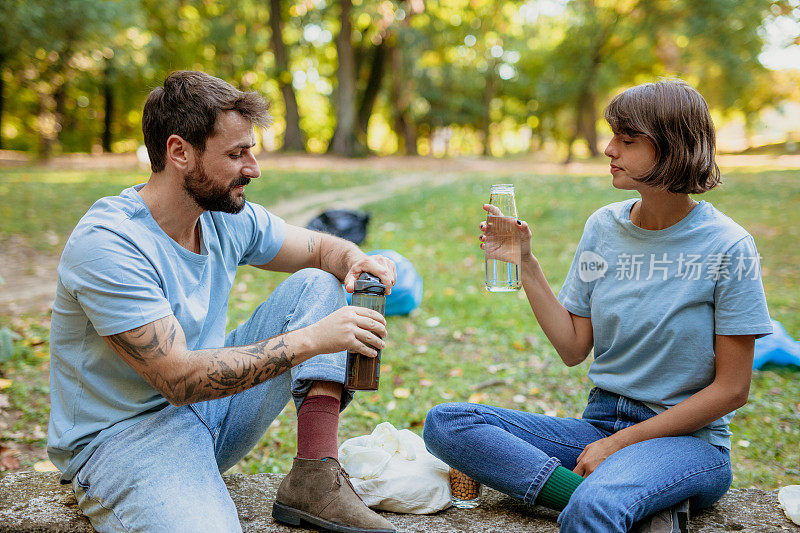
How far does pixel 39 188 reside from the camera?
12609 mm

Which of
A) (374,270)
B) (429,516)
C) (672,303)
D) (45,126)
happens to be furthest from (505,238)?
(45,126)

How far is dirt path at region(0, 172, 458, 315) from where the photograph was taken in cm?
629

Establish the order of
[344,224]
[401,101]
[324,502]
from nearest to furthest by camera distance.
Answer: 1. [324,502]
2. [344,224]
3. [401,101]

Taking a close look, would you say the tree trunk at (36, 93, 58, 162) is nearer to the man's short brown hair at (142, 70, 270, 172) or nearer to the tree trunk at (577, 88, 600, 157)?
A: the man's short brown hair at (142, 70, 270, 172)

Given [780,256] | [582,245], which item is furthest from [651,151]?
[780,256]

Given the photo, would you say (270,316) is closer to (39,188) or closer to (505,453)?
(505,453)

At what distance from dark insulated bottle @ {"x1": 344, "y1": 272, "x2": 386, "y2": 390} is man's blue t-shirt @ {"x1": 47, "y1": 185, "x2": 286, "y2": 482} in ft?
1.87

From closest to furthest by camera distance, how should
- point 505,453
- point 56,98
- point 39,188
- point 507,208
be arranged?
point 505,453, point 507,208, point 39,188, point 56,98

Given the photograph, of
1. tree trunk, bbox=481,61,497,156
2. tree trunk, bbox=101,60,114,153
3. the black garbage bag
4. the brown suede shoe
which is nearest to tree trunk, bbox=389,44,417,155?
tree trunk, bbox=481,61,497,156

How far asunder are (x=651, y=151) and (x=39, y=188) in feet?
42.6

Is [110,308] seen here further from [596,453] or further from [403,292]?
[403,292]

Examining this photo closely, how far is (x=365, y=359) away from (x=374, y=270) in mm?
416

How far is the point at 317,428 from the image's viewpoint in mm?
2330

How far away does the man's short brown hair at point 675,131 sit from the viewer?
7.36 feet
